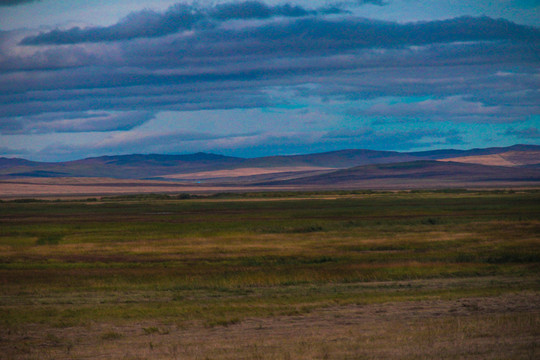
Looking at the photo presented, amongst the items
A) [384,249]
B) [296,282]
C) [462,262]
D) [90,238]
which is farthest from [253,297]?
[90,238]

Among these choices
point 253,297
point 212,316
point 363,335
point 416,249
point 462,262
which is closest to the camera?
point 363,335

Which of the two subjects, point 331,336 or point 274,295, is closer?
point 331,336

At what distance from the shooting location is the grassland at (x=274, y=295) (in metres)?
17.4

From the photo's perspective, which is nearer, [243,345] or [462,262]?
[243,345]

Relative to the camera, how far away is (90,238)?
54.1 m

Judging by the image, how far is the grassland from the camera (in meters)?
17.4

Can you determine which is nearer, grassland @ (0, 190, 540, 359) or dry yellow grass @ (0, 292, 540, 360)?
dry yellow grass @ (0, 292, 540, 360)

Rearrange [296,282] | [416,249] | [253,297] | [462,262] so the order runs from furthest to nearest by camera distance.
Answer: [416,249] → [462,262] → [296,282] → [253,297]

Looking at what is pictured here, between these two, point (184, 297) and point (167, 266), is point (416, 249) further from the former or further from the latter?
point (184, 297)

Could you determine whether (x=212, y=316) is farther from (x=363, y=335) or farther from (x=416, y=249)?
(x=416, y=249)

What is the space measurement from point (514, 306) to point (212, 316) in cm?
971

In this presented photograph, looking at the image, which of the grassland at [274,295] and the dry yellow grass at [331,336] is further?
the grassland at [274,295]

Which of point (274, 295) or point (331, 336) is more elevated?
point (331, 336)

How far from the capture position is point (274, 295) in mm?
26438
